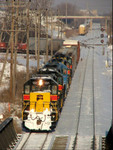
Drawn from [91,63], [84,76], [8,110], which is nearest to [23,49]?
[91,63]

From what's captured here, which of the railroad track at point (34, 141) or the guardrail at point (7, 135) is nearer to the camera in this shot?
the guardrail at point (7, 135)

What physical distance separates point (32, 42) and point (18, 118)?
123ft

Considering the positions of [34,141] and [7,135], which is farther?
[34,141]

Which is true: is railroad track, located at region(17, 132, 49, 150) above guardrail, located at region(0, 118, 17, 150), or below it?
below

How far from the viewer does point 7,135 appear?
61.9ft

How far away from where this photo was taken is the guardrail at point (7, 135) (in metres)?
17.9

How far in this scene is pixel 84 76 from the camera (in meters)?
43.8

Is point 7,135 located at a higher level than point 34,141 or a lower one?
higher

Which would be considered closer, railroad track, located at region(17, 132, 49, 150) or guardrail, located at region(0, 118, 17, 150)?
guardrail, located at region(0, 118, 17, 150)

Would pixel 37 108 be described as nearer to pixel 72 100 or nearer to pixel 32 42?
pixel 72 100

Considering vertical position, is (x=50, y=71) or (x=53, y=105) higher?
(x=50, y=71)

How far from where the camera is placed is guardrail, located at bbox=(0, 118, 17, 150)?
17922 millimetres

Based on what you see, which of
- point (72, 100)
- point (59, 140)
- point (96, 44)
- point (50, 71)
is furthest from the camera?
point (96, 44)

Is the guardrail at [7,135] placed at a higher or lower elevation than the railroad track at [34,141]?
higher
